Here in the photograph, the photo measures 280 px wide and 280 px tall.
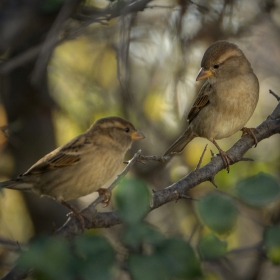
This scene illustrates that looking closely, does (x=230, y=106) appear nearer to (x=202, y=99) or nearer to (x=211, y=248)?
(x=202, y=99)

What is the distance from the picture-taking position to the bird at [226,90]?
434 centimetres

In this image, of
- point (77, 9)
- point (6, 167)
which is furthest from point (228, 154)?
point (6, 167)

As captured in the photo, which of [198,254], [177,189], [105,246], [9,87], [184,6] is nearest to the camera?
[105,246]

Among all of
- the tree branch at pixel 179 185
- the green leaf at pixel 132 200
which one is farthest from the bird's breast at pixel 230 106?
the green leaf at pixel 132 200

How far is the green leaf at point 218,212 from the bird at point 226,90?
257cm

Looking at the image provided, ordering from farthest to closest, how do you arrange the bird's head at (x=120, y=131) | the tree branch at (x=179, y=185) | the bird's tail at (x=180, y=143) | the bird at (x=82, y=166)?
the bird's tail at (x=180, y=143), the bird's head at (x=120, y=131), the bird at (x=82, y=166), the tree branch at (x=179, y=185)

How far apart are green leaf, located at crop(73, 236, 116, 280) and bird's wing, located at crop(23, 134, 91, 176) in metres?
2.35

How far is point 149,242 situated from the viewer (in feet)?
5.22

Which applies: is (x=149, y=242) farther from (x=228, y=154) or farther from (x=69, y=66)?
(x=69, y=66)

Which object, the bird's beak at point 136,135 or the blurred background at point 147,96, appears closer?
the bird's beak at point 136,135

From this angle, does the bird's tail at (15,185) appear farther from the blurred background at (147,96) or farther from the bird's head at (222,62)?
the bird's head at (222,62)

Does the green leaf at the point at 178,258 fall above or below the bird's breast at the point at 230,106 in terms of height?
above

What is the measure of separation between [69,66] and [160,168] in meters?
1.65

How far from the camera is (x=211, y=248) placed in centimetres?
182
